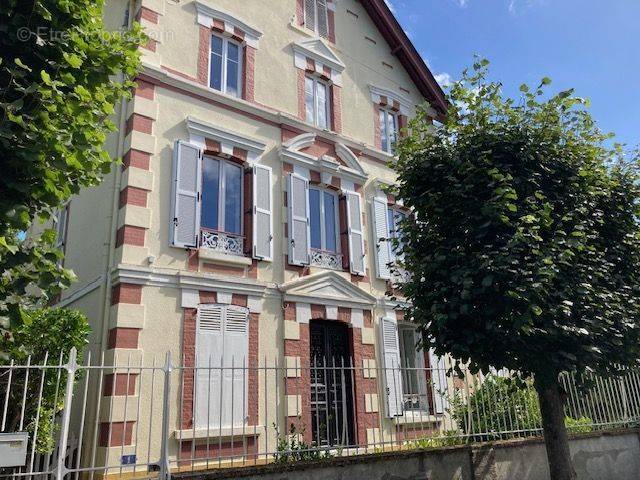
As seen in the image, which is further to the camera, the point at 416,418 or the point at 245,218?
the point at 416,418

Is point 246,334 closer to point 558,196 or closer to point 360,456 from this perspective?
point 360,456

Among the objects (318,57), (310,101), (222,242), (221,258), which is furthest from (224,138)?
(318,57)

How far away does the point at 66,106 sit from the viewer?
471cm

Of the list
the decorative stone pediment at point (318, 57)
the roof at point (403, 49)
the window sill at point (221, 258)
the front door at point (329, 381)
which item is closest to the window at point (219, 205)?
the window sill at point (221, 258)

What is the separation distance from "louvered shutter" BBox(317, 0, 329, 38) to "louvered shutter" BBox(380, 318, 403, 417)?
24.3 ft

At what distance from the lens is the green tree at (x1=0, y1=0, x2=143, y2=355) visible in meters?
4.45

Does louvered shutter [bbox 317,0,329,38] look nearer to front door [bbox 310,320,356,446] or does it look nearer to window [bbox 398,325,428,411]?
front door [bbox 310,320,356,446]

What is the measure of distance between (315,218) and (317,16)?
18.2ft

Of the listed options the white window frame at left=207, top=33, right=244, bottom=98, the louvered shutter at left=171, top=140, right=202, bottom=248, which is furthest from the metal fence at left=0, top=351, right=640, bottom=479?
the white window frame at left=207, top=33, right=244, bottom=98

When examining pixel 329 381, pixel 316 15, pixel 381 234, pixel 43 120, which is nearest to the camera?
pixel 43 120

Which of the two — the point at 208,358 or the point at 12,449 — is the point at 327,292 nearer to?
the point at 208,358

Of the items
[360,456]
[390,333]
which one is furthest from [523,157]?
[390,333]

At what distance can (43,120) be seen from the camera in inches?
179

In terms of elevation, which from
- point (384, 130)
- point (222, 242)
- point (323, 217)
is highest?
point (384, 130)
